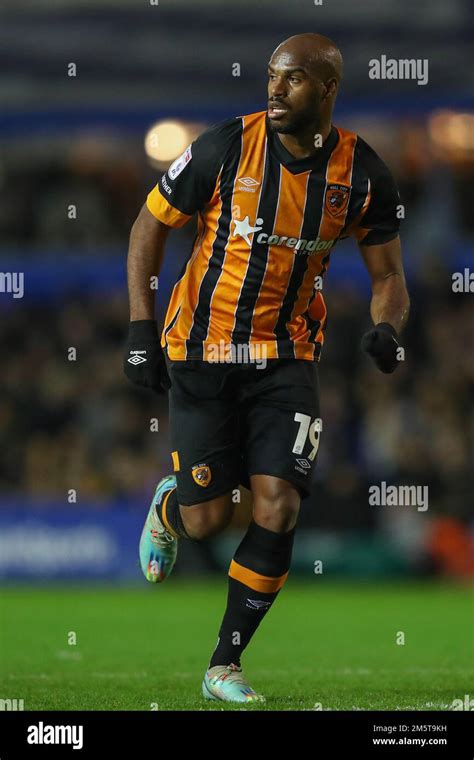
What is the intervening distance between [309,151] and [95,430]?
32.0ft

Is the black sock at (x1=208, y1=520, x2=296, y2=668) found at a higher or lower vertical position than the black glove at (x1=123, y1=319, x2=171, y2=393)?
lower

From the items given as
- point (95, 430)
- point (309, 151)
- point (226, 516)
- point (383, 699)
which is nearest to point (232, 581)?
point (226, 516)

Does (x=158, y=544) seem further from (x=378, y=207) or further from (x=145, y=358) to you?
(x=378, y=207)

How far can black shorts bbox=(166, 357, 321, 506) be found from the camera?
5641mm

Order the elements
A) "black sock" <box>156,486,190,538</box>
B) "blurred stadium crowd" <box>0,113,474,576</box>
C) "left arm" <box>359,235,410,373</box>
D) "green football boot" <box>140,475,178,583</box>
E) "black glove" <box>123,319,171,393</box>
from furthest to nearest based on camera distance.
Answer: "blurred stadium crowd" <box>0,113,474,576</box>
"green football boot" <box>140,475,178,583</box>
"black sock" <box>156,486,190,538</box>
"left arm" <box>359,235,410,373</box>
"black glove" <box>123,319,171,393</box>

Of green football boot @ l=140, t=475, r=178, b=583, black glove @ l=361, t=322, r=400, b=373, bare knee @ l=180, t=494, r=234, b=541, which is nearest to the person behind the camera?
black glove @ l=361, t=322, r=400, b=373

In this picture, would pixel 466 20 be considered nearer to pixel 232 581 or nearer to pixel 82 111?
pixel 82 111

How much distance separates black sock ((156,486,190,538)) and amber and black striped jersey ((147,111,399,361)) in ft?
2.56

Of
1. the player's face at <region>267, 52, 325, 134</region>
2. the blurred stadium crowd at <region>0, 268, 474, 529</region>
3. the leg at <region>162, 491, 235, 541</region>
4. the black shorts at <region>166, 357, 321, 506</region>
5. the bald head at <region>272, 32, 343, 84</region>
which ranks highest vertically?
the blurred stadium crowd at <region>0, 268, 474, 529</region>

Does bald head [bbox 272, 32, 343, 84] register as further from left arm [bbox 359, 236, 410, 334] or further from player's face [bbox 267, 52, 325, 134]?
left arm [bbox 359, 236, 410, 334]

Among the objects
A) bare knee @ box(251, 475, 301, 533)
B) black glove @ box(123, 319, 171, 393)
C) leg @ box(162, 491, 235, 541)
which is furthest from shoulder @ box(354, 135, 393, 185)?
leg @ box(162, 491, 235, 541)

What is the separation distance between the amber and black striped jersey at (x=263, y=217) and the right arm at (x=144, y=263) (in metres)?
0.06

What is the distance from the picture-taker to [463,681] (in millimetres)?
6281

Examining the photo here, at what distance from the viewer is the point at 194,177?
5.66 meters
